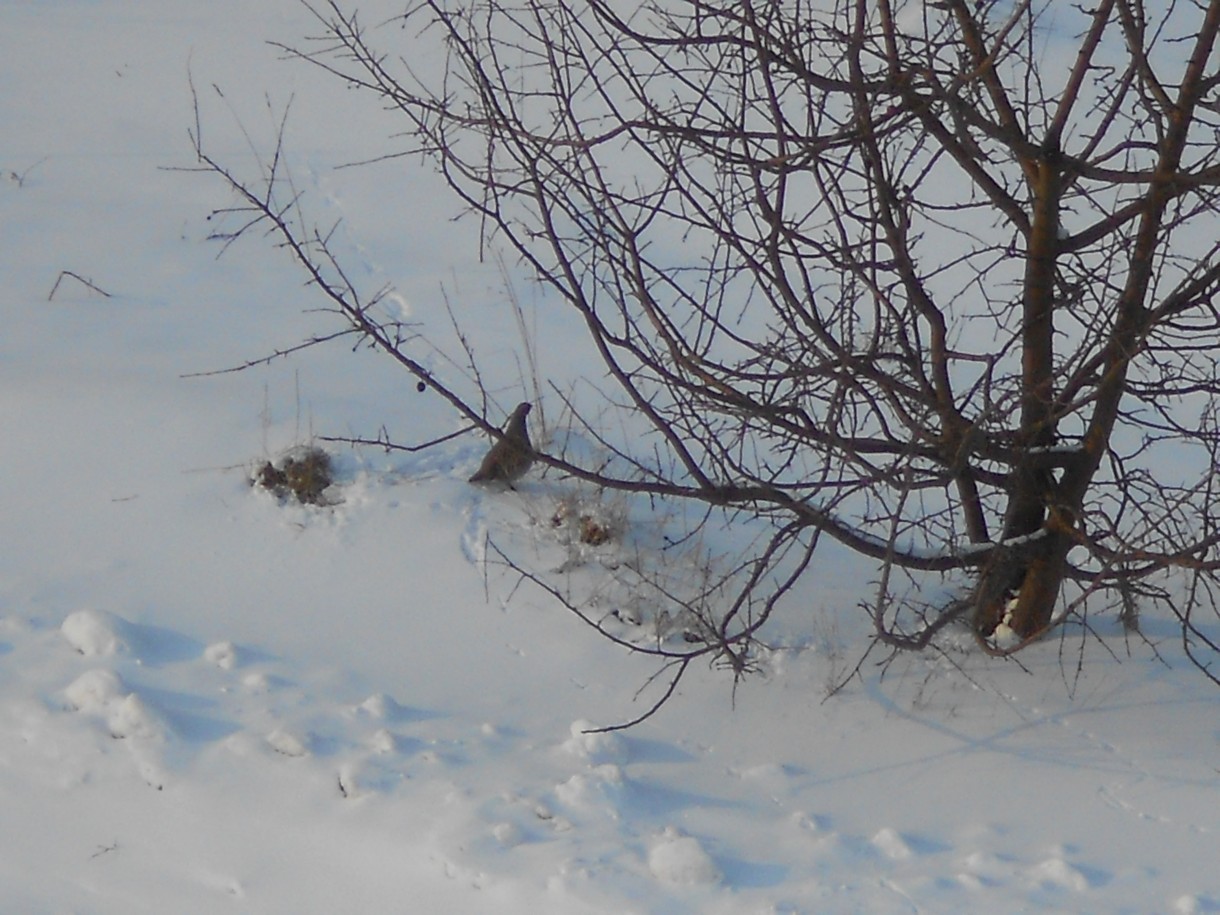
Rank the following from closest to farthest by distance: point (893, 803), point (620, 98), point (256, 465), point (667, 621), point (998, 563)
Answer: point (893, 803), point (998, 563), point (667, 621), point (256, 465), point (620, 98)

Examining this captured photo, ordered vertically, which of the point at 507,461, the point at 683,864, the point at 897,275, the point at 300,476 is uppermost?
the point at 897,275

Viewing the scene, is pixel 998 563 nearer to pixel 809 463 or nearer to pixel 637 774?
pixel 637 774

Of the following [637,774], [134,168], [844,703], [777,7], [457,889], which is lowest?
[457,889]

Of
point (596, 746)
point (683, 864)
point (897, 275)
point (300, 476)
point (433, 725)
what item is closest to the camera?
point (683, 864)

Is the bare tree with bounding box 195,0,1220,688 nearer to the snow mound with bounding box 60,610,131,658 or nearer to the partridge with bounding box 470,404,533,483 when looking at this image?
the partridge with bounding box 470,404,533,483

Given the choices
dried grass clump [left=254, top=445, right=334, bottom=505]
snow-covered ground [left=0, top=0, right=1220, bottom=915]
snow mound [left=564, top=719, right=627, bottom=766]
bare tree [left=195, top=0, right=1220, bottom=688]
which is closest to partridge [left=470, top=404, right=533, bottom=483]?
snow-covered ground [left=0, top=0, right=1220, bottom=915]

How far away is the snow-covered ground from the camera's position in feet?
9.95

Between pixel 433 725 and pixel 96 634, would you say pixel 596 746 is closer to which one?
pixel 433 725

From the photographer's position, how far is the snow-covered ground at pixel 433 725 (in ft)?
9.95

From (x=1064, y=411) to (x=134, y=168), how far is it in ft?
23.8

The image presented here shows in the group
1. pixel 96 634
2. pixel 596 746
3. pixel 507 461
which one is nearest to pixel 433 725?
pixel 596 746

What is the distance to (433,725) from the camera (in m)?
3.54

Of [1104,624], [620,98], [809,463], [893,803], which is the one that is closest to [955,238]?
[620,98]

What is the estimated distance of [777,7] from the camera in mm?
2773
